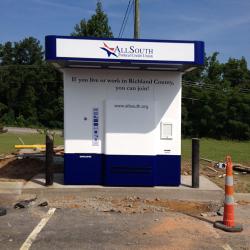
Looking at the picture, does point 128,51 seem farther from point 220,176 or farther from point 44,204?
point 220,176

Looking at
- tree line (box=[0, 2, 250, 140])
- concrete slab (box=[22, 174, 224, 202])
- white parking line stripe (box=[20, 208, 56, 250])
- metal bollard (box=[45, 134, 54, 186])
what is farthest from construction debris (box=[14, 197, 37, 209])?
tree line (box=[0, 2, 250, 140])

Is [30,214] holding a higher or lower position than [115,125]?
lower

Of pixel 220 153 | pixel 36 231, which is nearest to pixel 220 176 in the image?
pixel 36 231

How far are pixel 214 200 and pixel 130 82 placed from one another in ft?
10.0

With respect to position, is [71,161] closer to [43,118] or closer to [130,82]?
[130,82]

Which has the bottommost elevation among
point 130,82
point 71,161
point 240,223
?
point 240,223

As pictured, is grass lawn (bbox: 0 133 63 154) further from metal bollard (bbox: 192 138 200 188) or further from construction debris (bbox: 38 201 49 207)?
construction debris (bbox: 38 201 49 207)

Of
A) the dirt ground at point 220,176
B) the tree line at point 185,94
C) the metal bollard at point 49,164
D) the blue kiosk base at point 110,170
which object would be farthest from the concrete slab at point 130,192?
the tree line at point 185,94

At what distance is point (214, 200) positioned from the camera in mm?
10734

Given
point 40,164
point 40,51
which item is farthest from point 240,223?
point 40,51

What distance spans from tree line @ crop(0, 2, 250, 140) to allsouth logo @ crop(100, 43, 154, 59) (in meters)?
57.1

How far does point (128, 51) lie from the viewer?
10.9m

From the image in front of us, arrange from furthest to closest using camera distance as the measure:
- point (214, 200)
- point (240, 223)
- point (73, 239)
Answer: point (214, 200)
point (240, 223)
point (73, 239)

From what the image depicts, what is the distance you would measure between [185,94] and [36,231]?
70.2m
